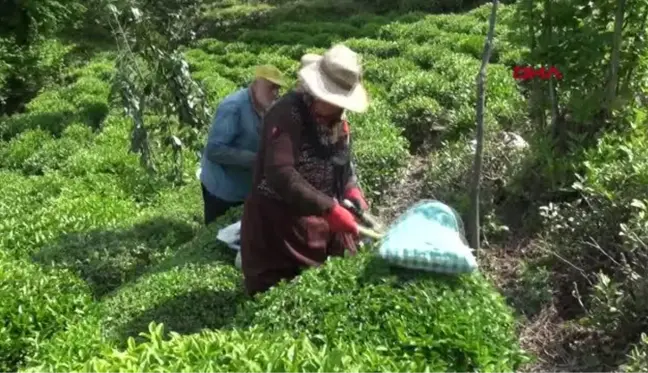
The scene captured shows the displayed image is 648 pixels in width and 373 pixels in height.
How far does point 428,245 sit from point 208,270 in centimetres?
260

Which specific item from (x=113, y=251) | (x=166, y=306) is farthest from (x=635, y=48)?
(x=113, y=251)

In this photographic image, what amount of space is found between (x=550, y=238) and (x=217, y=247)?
2.36 m

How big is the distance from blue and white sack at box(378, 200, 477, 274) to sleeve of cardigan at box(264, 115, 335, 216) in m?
0.45

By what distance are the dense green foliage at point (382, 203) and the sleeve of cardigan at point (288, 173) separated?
1.04 feet

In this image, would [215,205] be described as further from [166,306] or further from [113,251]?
[113,251]

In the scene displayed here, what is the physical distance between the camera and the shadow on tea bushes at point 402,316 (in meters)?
3.57

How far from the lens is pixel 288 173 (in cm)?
416

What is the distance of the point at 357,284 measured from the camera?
3.85 m

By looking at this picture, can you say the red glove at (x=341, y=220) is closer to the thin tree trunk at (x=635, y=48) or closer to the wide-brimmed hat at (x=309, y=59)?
the wide-brimmed hat at (x=309, y=59)

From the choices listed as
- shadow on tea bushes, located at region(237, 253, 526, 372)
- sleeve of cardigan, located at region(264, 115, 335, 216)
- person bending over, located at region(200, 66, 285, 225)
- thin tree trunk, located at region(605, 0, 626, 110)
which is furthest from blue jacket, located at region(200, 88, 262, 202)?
thin tree trunk, located at region(605, 0, 626, 110)

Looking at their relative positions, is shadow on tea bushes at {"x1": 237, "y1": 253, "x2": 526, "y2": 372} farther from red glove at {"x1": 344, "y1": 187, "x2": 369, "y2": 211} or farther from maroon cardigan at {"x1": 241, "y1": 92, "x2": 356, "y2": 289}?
red glove at {"x1": 344, "y1": 187, "x2": 369, "y2": 211}

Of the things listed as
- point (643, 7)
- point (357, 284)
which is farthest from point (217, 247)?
point (643, 7)

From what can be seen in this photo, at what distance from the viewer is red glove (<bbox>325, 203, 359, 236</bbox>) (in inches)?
167

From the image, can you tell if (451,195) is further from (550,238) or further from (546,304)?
(546,304)
